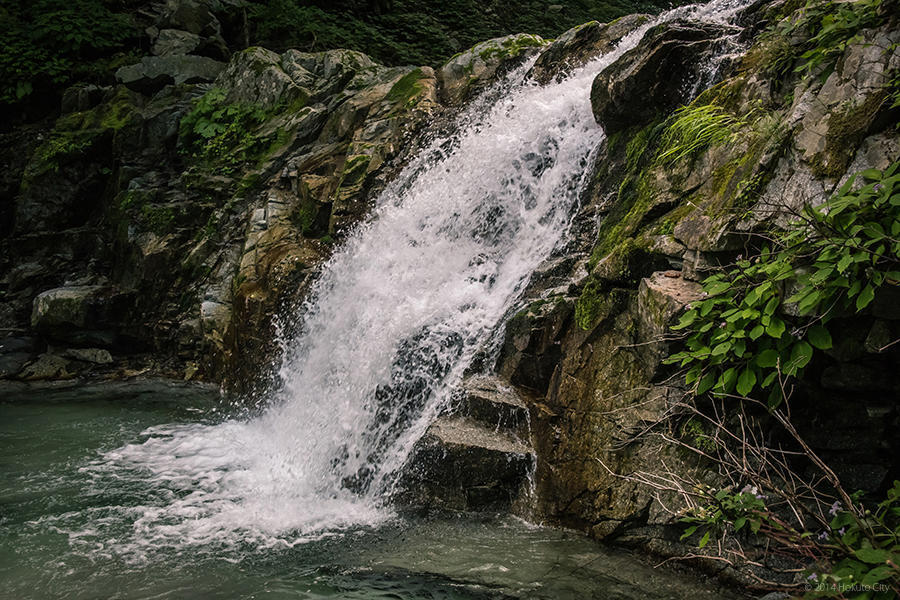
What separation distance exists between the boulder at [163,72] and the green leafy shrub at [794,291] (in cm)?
1129

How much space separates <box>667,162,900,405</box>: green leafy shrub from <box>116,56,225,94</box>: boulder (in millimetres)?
11287

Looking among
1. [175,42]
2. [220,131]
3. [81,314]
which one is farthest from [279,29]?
[81,314]

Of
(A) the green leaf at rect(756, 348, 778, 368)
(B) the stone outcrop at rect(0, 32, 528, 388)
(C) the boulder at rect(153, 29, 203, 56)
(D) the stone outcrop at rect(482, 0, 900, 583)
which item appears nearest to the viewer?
(A) the green leaf at rect(756, 348, 778, 368)

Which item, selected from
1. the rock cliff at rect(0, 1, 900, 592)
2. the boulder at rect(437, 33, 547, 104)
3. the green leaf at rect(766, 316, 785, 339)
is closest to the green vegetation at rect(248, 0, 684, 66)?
the rock cliff at rect(0, 1, 900, 592)

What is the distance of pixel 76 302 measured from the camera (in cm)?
948

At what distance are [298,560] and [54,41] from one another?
497 inches

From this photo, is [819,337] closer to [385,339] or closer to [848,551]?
[848,551]

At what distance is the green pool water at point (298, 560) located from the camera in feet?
12.3

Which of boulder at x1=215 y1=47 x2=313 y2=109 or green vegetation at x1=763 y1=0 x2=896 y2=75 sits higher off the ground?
boulder at x1=215 y1=47 x2=313 y2=109

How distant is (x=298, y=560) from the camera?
427cm

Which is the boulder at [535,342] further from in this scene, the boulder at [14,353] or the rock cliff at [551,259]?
the boulder at [14,353]

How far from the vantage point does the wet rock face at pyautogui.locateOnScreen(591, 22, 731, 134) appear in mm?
5312

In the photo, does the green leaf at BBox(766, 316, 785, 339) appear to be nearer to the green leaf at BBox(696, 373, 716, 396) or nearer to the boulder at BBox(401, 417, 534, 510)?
the green leaf at BBox(696, 373, 716, 396)

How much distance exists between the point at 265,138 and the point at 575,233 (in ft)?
21.8
